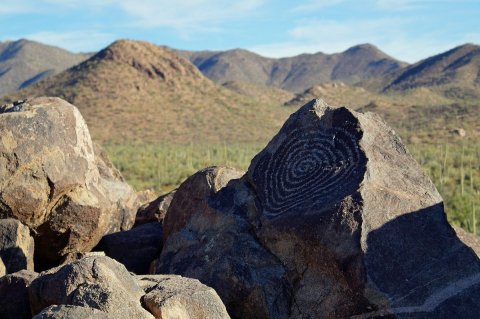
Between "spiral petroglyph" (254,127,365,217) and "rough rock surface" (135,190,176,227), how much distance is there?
2.69m

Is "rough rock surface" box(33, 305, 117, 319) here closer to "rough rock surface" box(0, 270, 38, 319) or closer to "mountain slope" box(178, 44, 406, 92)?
"rough rock surface" box(0, 270, 38, 319)

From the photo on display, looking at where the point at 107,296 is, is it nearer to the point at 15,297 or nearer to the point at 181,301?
the point at 181,301

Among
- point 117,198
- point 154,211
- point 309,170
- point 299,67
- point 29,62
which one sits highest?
point 29,62

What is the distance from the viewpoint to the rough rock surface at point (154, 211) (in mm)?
9609

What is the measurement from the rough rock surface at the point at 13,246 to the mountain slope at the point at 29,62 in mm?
135896

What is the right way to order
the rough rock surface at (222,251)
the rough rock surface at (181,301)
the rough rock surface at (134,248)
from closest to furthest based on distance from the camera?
1. the rough rock surface at (181,301)
2. the rough rock surface at (222,251)
3. the rough rock surface at (134,248)

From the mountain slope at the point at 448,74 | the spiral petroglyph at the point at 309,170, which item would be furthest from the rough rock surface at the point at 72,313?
the mountain slope at the point at 448,74

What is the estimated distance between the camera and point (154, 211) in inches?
382

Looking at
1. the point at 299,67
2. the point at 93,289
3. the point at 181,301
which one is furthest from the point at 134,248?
the point at 299,67

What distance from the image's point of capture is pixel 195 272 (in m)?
6.81

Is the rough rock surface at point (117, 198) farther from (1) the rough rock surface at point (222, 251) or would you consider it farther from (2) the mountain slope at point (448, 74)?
(2) the mountain slope at point (448, 74)

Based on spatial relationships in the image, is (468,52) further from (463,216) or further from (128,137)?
(463,216)

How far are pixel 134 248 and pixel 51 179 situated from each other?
151cm

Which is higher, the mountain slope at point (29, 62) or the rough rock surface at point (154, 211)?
the mountain slope at point (29, 62)
